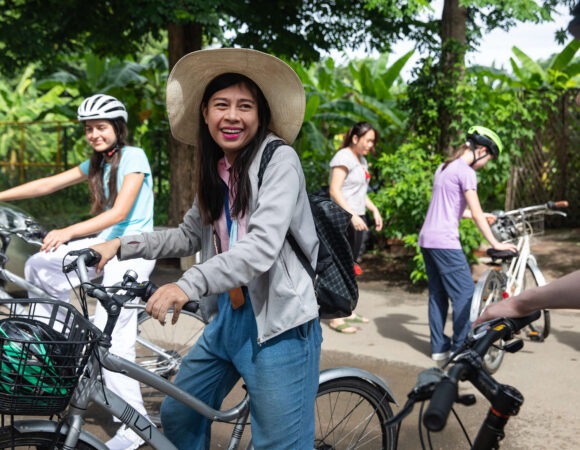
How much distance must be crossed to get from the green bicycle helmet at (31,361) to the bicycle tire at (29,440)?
1.08 ft

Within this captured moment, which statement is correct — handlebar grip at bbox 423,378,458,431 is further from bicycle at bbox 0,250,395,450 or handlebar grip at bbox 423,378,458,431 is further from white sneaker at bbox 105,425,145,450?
white sneaker at bbox 105,425,145,450

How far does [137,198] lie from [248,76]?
5.95 feet

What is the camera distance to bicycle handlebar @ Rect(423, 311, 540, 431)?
156 centimetres

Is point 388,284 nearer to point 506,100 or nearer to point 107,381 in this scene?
point 506,100

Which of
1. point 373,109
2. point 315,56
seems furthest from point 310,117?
point 315,56

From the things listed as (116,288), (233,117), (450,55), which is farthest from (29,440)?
(450,55)

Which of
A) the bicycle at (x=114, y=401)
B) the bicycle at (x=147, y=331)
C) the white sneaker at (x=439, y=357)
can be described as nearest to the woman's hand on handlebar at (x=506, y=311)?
the bicycle at (x=114, y=401)

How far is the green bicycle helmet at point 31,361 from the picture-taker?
2.28 meters

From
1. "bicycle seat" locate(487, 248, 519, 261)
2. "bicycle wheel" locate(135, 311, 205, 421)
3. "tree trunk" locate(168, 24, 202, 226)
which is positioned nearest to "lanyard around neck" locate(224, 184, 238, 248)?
"bicycle wheel" locate(135, 311, 205, 421)

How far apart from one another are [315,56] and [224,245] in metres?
7.85

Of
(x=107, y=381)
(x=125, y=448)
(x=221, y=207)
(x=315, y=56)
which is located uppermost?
(x=315, y=56)

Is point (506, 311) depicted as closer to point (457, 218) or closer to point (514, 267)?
point (457, 218)

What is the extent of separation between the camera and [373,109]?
12.9m

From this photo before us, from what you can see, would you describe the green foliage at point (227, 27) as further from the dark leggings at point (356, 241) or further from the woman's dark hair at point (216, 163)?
the woman's dark hair at point (216, 163)
